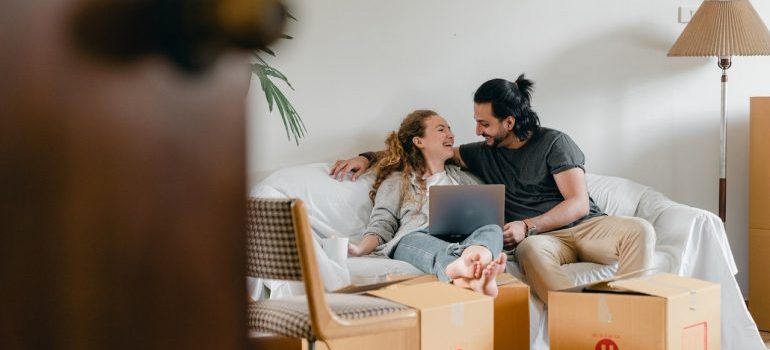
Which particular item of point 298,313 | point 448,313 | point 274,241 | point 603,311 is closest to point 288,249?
point 274,241

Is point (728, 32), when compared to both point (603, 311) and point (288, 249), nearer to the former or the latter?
point (603, 311)

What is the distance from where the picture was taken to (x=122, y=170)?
0.72 ft

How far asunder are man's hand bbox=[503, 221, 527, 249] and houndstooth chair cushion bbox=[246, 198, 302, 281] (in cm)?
166

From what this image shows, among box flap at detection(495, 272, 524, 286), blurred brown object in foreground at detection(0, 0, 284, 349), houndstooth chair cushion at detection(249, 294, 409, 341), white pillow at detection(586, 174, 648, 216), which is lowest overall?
box flap at detection(495, 272, 524, 286)

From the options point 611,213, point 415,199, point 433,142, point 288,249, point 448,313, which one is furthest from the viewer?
point 611,213

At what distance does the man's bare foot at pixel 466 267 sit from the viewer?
102 inches

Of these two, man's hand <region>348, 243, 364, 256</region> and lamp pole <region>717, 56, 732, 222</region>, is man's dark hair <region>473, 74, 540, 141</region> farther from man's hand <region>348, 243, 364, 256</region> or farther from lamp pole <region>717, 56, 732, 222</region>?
lamp pole <region>717, 56, 732, 222</region>

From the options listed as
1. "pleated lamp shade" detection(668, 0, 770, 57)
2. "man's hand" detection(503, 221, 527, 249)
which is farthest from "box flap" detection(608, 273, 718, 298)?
"pleated lamp shade" detection(668, 0, 770, 57)

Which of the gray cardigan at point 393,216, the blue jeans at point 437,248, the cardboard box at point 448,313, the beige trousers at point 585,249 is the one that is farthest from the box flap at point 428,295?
the gray cardigan at point 393,216

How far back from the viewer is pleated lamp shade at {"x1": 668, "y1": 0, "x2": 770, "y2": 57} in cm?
378

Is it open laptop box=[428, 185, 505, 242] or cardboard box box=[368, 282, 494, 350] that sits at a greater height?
open laptop box=[428, 185, 505, 242]

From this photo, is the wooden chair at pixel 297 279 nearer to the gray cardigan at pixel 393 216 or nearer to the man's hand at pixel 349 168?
the gray cardigan at pixel 393 216

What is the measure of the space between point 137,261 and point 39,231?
24 mm

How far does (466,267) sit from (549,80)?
1.69m
